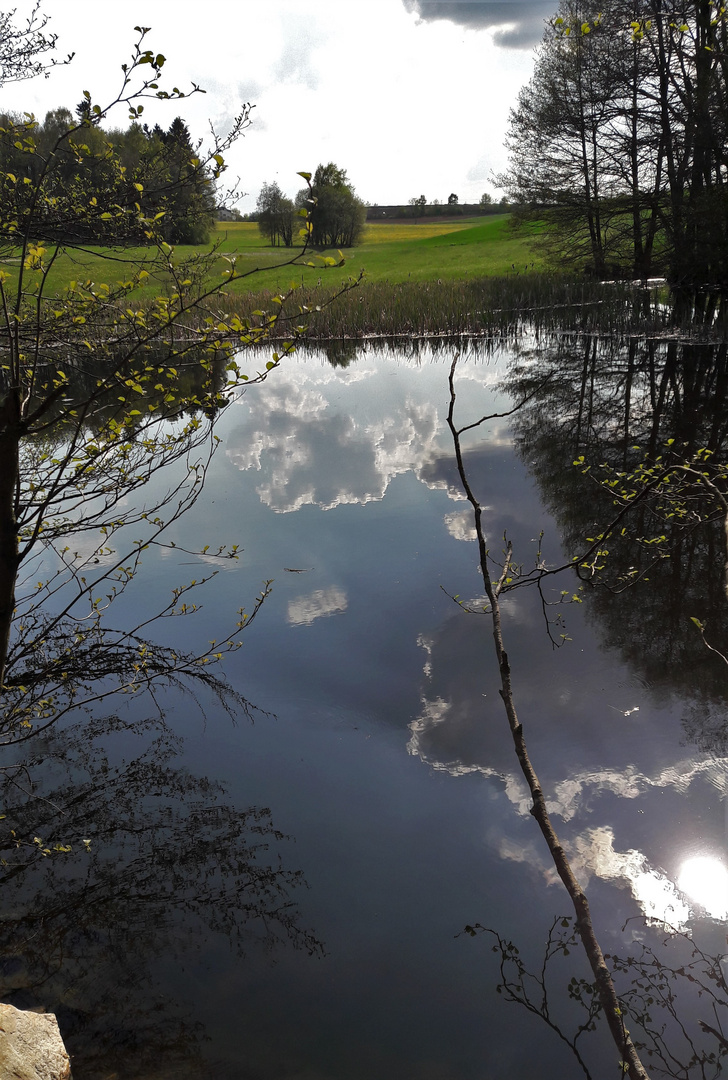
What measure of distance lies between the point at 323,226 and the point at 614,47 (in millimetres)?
41750

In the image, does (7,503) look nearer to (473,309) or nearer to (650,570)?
(650,570)

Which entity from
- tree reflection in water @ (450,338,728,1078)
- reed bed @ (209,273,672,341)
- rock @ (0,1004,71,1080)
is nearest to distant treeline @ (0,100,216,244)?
tree reflection in water @ (450,338,728,1078)

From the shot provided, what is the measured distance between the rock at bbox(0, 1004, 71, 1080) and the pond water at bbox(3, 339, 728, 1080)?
30cm

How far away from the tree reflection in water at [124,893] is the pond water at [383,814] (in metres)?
0.01

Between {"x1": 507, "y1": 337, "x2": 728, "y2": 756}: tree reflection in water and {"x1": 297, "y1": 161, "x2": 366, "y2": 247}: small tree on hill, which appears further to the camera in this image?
{"x1": 297, "y1": 161, "x2": 366, "y2": 247}: small tree on hill

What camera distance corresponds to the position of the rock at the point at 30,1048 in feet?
7.32

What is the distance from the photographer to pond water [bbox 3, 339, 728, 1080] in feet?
9.54

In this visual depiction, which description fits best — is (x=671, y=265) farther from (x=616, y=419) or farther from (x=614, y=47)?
(x=616, y=419)

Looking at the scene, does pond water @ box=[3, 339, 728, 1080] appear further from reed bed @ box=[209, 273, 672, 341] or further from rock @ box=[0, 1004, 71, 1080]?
→ reed bed @ box=[209, 273, 672, 341]

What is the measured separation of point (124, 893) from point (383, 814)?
4.69 feet

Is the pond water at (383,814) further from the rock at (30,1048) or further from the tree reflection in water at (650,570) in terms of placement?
the rock at (30,1048)

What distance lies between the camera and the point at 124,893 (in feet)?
11.7

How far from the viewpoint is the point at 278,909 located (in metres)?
3.46

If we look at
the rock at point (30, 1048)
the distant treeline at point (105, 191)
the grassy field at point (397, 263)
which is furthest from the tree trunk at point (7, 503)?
the grassy field at point (397, 263)
